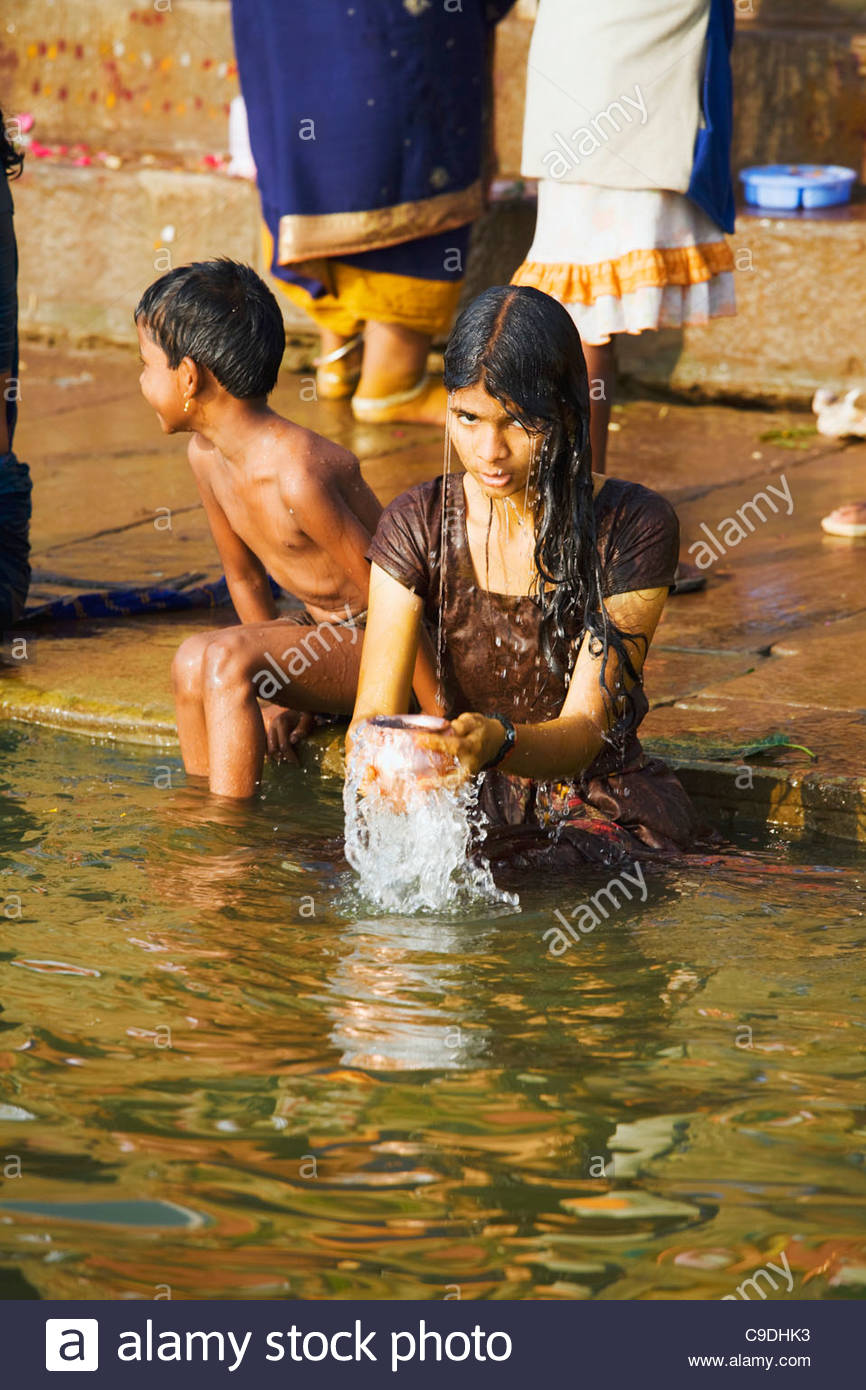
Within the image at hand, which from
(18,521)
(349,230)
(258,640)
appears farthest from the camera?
(349,230)

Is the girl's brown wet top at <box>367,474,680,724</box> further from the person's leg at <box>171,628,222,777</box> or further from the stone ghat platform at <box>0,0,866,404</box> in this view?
the stone ghat platform at <box>0,0,866,404</box>

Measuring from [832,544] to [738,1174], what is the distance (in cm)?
334

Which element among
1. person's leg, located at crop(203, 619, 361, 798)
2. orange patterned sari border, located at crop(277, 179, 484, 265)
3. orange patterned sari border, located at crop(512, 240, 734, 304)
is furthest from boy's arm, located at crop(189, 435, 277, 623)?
orange patterned sari border, located at crop(277, 179, 484, 265)

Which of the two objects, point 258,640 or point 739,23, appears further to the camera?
point 739,23

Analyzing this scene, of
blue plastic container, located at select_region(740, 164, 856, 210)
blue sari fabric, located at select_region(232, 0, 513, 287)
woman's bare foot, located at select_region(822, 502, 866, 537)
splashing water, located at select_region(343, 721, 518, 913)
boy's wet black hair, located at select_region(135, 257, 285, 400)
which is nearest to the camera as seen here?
splashing water, located at select_region(343, 721, 518, 913)

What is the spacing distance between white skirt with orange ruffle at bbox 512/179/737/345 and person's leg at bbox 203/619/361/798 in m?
1.55

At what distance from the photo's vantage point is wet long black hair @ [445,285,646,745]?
3.42 meters

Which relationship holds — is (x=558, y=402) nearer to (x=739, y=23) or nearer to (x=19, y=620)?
(x=19, y=620)

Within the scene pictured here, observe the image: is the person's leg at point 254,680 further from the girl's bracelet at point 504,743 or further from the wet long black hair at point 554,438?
the girl's bracelet at point 504,743

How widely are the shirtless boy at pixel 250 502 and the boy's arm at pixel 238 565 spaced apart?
0.31ft

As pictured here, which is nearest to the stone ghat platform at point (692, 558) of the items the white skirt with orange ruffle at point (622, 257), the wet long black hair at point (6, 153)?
the white skirt with orange ruffle at point (622, 257)
